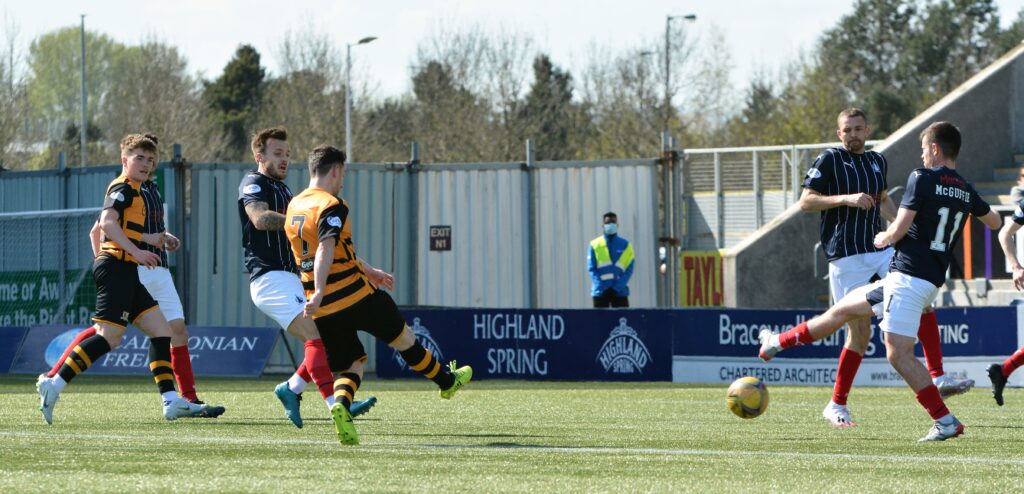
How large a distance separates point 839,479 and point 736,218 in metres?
26.1

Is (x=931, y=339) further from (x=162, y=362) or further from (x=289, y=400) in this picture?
(x=162, y=362)

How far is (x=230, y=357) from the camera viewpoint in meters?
18.9

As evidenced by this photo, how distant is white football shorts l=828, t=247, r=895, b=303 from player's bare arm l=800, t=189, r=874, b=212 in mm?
384

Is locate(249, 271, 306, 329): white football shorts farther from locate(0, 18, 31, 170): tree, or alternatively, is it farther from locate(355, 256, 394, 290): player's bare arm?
locate(0, 18, 31, 170): tree

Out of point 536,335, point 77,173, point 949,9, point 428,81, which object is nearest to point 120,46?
point 428,81

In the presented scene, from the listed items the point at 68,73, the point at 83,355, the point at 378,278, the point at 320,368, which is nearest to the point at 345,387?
the point at 320,368

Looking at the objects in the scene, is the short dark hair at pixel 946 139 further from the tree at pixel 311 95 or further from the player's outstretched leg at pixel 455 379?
the tree at pixel 311 95

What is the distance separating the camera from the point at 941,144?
370 inches

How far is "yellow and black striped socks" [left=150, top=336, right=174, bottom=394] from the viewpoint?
1140 cm

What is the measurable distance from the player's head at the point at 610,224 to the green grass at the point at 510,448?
21.4 ft

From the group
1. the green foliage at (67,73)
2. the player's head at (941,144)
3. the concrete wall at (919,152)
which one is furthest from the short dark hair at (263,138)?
the green foliage at (67,73)

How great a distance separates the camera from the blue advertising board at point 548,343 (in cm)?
1773

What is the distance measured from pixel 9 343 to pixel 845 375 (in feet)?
38.0

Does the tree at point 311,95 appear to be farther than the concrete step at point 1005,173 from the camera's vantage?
Yes
